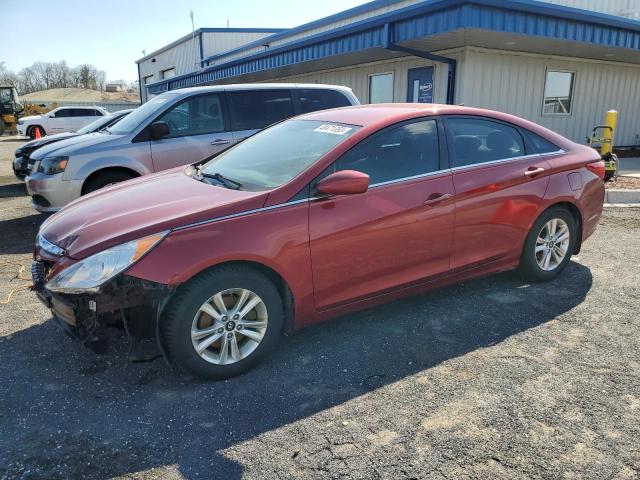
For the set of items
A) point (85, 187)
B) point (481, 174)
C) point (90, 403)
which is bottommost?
point (90, 403)

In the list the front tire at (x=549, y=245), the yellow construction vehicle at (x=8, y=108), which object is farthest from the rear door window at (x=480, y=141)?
the yellow construction vehicle at (x=8, y=108)

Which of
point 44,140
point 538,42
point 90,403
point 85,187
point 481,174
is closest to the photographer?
point 90,403

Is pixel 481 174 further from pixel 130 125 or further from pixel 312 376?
pixel 130 125

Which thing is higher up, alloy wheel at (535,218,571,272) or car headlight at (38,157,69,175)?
car headlight at (38,157,69,175)

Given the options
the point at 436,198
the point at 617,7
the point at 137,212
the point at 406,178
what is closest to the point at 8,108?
the point at 617,7

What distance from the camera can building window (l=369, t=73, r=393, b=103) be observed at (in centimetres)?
1348

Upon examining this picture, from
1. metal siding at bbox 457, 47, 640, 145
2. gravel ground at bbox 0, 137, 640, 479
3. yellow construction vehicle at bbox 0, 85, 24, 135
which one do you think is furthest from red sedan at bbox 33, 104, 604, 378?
yellow construction vehicle at bbox 0, 85, 24, 135

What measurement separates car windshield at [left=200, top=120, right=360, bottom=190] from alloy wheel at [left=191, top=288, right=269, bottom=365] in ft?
2.56

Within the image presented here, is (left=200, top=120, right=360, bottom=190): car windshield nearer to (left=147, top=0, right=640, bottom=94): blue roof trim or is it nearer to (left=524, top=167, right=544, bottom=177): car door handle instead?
(left=524, top=167, right=544, bottom=177): car door handle

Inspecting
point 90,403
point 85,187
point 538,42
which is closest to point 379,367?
point 90,403

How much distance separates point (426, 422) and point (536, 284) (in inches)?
95.9

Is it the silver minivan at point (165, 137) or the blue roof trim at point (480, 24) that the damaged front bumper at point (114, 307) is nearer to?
the silver minivan at point (165, 137)

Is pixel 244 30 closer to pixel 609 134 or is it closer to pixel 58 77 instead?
pixel 609 134

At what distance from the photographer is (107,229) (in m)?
3.02
